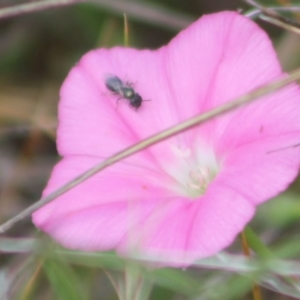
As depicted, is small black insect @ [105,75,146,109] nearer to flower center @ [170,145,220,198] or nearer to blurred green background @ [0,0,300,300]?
flower center @ [170,145,220,198]

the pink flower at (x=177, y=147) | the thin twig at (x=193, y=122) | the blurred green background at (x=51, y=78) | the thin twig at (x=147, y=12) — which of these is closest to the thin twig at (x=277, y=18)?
the pink flower at (x=177, y=147)

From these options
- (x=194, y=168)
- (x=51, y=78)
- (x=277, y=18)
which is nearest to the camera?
(x=277, y=18)

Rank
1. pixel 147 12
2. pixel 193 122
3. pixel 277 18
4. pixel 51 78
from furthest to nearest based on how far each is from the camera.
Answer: pixel 51 78 < pixel 147 12 < pixel 277 18 < pixel 193 122

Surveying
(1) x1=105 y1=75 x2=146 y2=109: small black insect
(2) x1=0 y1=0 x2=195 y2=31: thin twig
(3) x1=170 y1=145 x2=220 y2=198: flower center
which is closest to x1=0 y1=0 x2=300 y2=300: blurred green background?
(2) x1=0 y1=0 x2=195 y2=31: thin twig

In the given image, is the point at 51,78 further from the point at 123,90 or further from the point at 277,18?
the point at 277,18

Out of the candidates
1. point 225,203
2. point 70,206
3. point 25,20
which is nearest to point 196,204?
point 225,203

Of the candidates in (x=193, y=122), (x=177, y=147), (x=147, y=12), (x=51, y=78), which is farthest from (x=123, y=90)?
(x=51, y=78)
